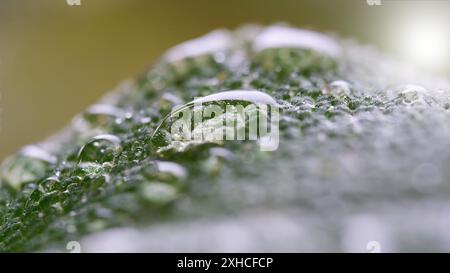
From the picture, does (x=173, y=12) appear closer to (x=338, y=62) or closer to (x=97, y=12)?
(x=97, y=12)

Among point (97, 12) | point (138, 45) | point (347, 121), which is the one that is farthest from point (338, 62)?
point (97, 12)

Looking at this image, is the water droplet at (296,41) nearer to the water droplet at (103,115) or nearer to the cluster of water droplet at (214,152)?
the cluster of water droplet at (214,152)

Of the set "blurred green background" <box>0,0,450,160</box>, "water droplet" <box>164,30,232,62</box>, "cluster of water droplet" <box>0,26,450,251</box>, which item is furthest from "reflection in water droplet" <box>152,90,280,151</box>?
"blurred green background" <box>0,0,450,160</box>

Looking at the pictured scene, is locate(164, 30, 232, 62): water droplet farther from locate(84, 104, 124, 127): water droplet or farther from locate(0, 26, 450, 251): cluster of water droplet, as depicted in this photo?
locate(84, 104, 124, 127): water droplet

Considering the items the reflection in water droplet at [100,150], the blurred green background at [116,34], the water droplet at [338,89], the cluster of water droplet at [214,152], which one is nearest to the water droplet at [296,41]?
the cluster of water droplet at [214,152]

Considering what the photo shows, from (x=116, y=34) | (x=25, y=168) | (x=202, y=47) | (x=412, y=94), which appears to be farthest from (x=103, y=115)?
(x=116, y=34)
